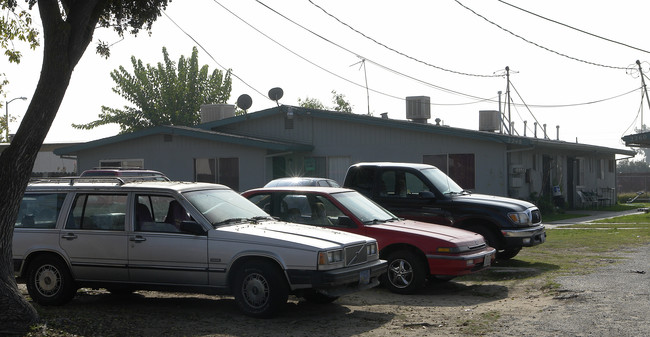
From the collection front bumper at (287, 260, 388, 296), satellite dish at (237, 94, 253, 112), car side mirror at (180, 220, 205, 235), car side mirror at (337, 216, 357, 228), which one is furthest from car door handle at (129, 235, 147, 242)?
satellite dish at (237, 94, 253, 112)

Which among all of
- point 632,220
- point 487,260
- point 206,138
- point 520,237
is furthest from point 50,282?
point 632,220

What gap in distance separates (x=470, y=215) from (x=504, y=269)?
3.54 feet

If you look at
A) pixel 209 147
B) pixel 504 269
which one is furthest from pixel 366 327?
pixel 209 147

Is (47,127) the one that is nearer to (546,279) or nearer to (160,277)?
(160,277)

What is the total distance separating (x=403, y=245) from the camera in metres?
11.0

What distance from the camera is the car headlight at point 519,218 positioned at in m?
13.4

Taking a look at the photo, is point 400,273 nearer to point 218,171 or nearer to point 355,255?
point 355,255

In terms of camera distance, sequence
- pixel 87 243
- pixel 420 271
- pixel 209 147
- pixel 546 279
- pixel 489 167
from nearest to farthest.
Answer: pixel 87 243 < pixel 420 271 < pixel 546 279 < pixel 489 167 < pixel 209 147

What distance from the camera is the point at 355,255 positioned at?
30.6 feet

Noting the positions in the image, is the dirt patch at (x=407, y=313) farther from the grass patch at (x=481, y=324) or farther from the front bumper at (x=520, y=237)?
the front bumper at (x=520, y=237)

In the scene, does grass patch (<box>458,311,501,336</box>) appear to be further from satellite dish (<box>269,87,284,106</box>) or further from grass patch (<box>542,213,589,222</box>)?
satellite dish (<box>269,87,284,106</box>)

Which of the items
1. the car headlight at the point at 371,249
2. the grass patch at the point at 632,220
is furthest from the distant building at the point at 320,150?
the car headlight at the point at 371,249

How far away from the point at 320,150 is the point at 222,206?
59.1ft

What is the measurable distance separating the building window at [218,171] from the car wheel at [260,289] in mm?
18847
